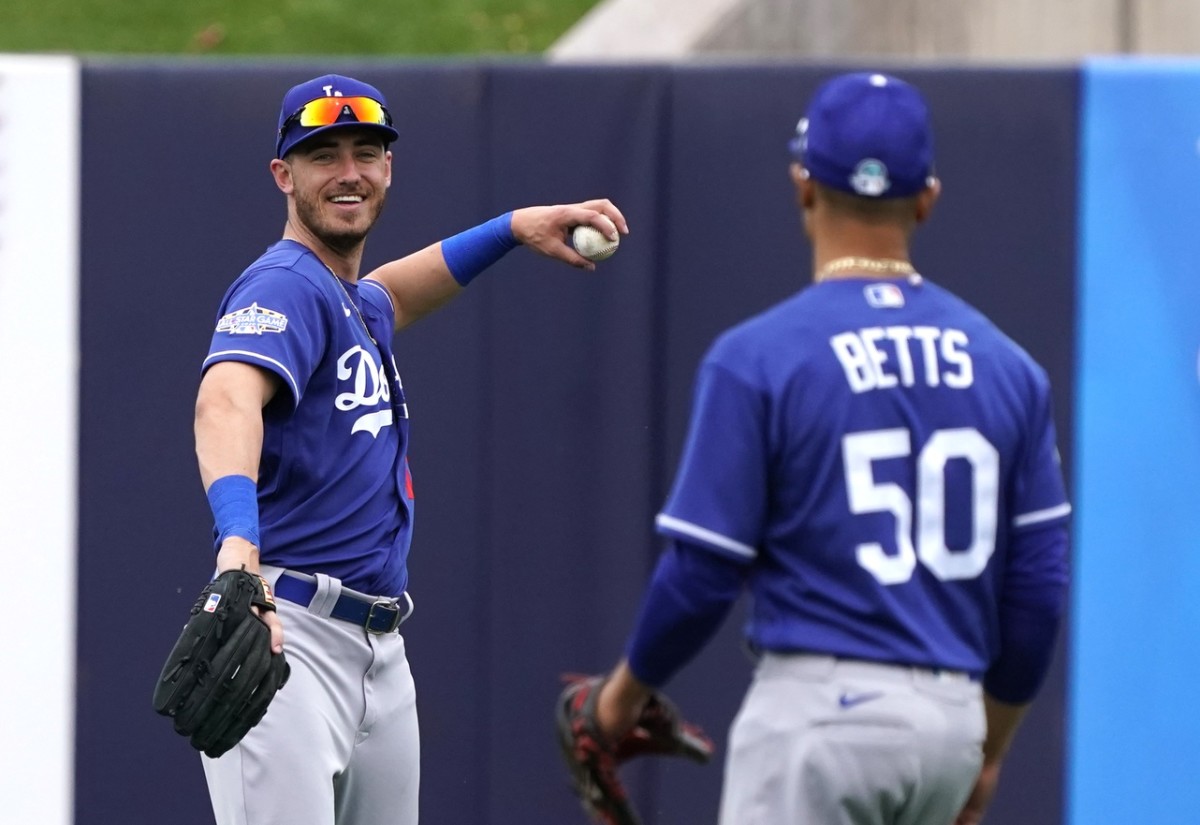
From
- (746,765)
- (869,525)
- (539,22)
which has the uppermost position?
(539,22)

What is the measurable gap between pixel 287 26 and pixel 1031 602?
20.0 ft

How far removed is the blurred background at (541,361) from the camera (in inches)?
179

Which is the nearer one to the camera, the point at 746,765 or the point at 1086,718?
the point at 746,765

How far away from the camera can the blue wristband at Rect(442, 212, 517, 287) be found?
3912mm

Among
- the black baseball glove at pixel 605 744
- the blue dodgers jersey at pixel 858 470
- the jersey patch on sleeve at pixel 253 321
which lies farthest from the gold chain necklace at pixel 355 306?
the blue dodgers jersey at pixel 858 470

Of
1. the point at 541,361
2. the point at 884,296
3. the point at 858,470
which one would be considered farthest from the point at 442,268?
the point at 858,470

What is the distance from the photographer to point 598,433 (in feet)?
15.3

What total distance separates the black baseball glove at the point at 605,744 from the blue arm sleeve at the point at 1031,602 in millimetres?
523

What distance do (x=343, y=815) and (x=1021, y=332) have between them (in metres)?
2.26

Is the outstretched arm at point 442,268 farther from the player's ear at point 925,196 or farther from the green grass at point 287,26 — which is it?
the green grass at point 287,26

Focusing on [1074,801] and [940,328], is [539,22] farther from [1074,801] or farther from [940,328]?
[940,328]

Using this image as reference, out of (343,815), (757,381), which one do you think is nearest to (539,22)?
(343,815)

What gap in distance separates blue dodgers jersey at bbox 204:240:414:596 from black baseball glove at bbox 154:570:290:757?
351mm

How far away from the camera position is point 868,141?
2609mm
